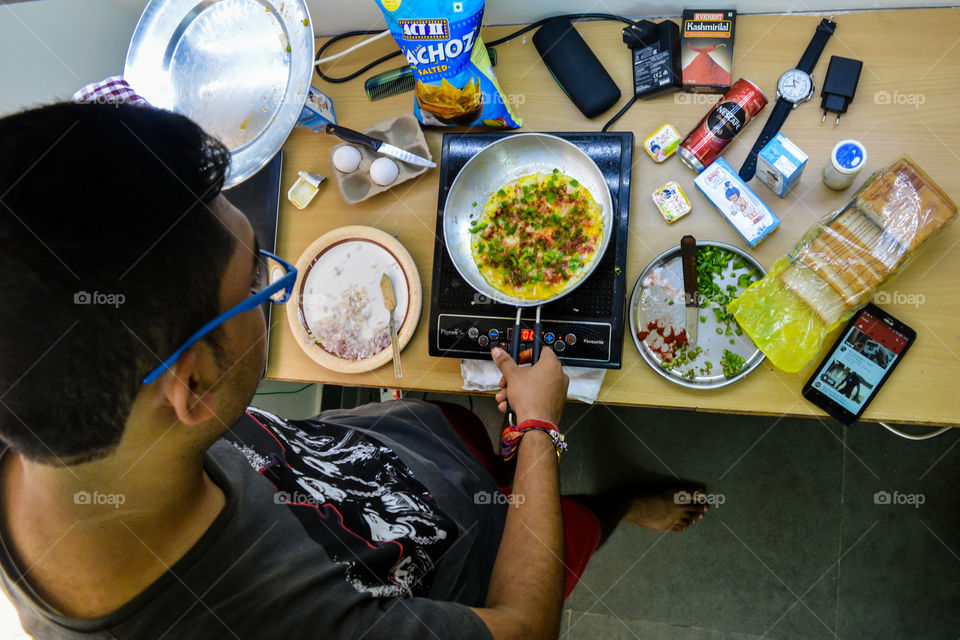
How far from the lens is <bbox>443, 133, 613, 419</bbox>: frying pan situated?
1166 millimetres

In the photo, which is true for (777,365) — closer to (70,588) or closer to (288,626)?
(288,626)

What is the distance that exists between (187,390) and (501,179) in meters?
0.81

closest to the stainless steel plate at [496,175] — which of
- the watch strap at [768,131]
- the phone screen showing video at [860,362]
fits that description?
the watch strap at [768,131]

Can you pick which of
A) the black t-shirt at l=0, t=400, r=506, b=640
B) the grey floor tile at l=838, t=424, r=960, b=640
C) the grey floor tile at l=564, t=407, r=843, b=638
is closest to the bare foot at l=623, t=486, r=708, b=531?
the grey floor tile at l=564, t=407, r=843, b=638

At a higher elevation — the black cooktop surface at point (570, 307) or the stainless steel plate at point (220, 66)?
the stainless steel plate at point (220, 66)

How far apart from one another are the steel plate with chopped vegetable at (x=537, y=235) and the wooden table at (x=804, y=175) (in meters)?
0.12

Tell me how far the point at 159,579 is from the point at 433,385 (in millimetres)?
673

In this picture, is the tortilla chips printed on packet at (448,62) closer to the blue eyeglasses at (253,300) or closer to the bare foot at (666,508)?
the blue eyeglasses at (253,300)

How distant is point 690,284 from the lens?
1.15 metres

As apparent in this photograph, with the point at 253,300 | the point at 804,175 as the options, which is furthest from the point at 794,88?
the point at 253,300

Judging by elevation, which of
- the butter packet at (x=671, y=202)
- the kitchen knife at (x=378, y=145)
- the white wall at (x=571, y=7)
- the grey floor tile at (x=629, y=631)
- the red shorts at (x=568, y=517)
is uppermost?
the white wall at (x=571, y=7)

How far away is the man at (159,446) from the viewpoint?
0.61 metres

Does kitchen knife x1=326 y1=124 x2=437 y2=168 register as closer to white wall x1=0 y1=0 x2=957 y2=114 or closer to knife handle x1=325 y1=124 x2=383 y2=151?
knife handle x1=325 y1=124 x2=383 y2=151

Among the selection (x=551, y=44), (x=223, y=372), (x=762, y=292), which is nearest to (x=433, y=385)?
(x=223, y=372)
